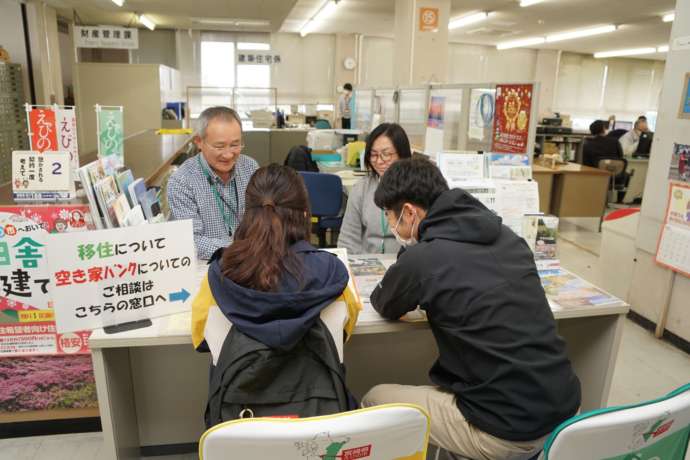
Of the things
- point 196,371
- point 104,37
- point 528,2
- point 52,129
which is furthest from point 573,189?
point 104,37

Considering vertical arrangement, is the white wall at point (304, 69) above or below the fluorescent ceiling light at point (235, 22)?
below

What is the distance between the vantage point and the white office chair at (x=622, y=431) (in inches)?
37.8

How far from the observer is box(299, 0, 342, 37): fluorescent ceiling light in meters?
8.25

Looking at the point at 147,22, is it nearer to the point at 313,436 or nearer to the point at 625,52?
the point at 313,436

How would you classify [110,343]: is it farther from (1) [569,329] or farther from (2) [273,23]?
(2) [273,23]

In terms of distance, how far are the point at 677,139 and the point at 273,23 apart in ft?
26.9

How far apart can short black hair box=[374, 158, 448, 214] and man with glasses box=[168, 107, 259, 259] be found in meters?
0.86

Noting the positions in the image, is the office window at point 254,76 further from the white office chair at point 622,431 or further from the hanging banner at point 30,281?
the white office chair at point 622,431

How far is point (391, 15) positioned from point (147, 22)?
464 cm

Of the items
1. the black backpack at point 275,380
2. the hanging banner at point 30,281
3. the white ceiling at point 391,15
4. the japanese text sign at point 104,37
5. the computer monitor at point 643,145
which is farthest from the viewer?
the computer monitor at point 643,145

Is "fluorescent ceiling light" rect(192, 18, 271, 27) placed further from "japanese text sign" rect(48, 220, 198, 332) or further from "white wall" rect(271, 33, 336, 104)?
"japanese text sign" rect(48, 220, 198, 332)

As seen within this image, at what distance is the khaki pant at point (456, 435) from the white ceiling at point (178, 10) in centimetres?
663

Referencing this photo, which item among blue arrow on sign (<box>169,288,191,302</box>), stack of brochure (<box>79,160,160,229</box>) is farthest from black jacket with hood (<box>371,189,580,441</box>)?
stack of brochure (<box>79,160,160,229</box>)

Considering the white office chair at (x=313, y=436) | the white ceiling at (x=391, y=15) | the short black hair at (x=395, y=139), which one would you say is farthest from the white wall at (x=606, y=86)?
the white office chair at (x=313, y=436)
